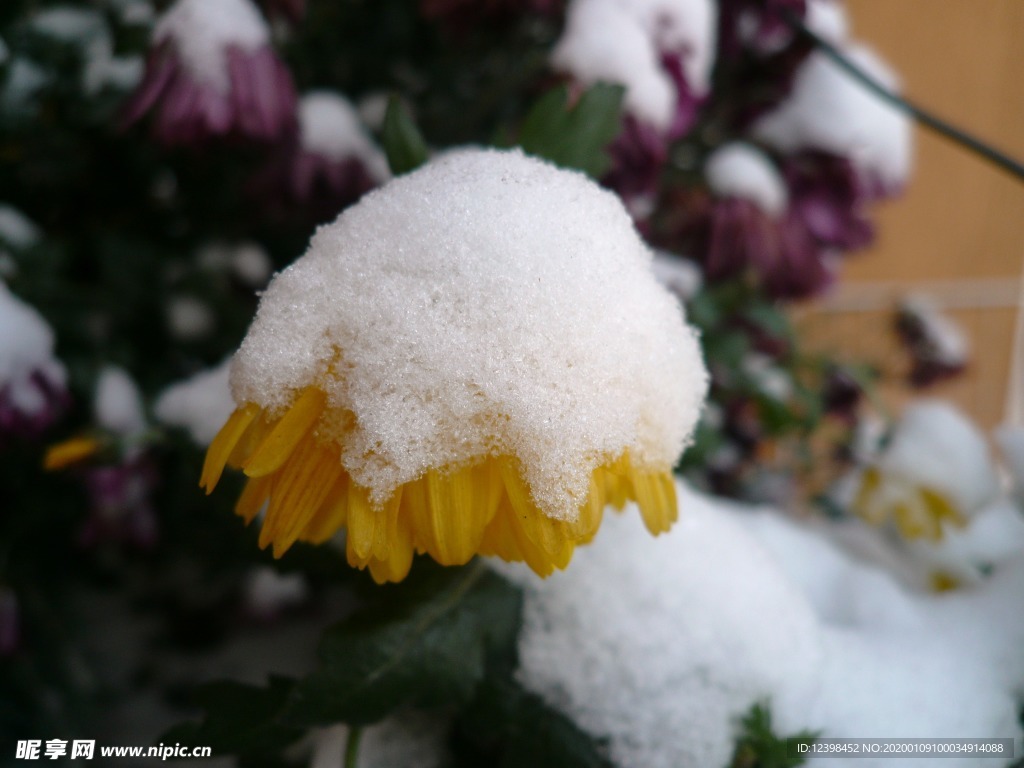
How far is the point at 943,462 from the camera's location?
2.14 feet

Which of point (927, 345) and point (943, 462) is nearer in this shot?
point (943, 462)

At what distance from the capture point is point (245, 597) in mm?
805

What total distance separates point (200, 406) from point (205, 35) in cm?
28

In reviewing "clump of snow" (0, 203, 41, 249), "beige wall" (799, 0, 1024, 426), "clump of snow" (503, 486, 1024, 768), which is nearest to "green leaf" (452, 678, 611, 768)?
"clump of snow" (503, 486, 1024, 768)

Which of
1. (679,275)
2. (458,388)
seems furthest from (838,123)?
(458,388)

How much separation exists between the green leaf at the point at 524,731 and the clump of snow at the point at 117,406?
0.38 m

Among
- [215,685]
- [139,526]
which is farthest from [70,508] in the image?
[215,685]

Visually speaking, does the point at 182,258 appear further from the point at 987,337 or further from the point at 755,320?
the point at 987,337

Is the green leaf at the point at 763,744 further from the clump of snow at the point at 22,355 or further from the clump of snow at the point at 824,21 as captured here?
the clump of snow at the point at 824,21

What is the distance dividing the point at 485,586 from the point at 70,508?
1.62ft

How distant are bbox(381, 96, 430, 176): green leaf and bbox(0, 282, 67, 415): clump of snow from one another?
331 millimetres

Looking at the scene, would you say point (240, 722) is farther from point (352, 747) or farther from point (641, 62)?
point (641, 62)

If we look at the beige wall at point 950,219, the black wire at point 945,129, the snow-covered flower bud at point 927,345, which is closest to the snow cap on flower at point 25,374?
the black wire at point 945,129

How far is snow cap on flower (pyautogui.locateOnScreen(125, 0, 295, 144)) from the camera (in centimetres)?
50
